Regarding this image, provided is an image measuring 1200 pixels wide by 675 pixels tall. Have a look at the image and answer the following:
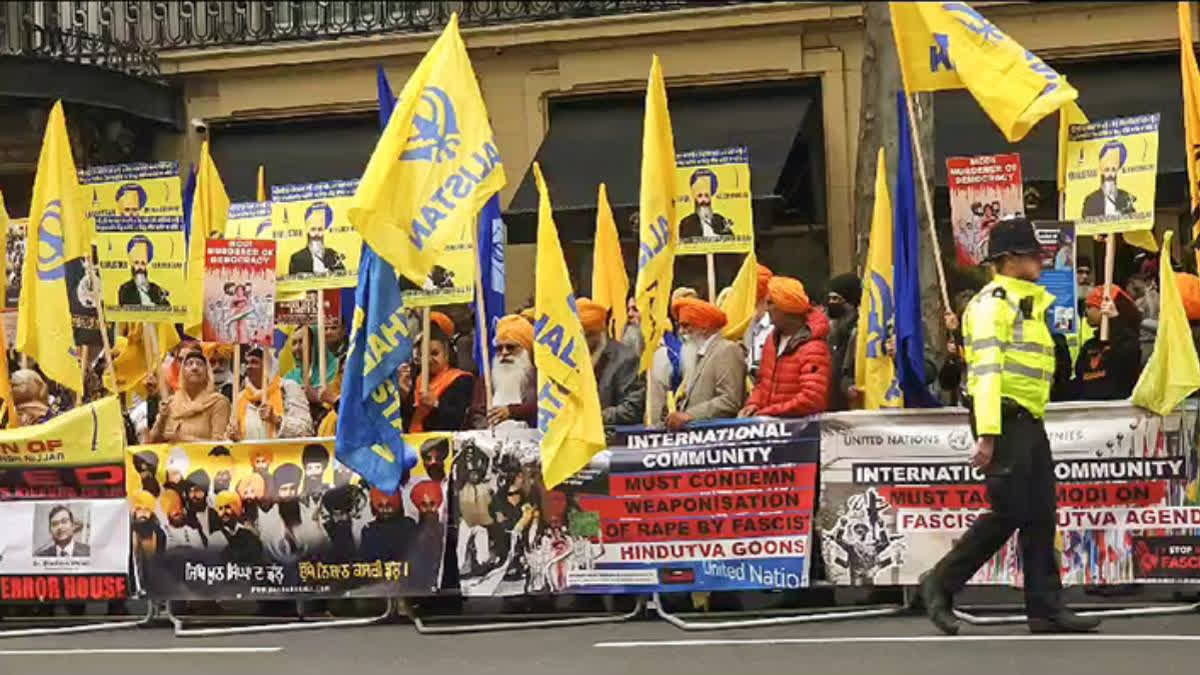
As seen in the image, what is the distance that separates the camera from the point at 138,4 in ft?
72.7

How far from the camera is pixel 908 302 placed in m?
11.5

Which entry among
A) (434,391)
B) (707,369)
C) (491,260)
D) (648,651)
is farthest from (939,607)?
(491,260)

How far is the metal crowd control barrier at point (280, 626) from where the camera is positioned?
11500 millimetres

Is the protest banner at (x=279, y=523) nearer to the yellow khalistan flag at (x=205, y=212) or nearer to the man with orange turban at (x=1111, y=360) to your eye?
the yellow khalistan flag at (x=205, y=212)

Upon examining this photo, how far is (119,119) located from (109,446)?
9.93m

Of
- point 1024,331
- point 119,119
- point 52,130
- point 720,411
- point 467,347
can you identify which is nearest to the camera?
point 1024,331

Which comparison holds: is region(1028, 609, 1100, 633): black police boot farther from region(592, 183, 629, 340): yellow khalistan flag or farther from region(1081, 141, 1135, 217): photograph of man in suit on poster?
region(592, 183, 629, 340): yellow khalistan flag

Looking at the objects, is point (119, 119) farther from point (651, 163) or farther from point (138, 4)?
point (651, 163)

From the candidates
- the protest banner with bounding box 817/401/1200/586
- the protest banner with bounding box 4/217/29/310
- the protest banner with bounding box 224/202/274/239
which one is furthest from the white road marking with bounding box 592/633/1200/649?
the protest banner with bounding box 4/217/29/310

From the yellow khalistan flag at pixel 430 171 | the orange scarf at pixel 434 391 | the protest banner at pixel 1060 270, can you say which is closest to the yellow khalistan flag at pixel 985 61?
the protest banner at pixel 1060 270

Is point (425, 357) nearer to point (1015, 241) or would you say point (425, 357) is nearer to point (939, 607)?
point (939, 607)

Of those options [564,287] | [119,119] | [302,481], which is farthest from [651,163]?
[119,119]

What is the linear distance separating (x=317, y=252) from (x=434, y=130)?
79.1 inches

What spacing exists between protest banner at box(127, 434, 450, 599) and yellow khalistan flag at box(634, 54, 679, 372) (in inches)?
51.9
